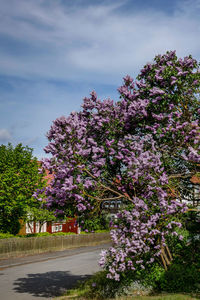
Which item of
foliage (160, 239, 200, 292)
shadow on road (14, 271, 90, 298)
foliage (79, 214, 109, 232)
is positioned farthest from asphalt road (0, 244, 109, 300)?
foliage (160, 239, 200, 292)

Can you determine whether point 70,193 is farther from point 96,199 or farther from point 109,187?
point 109,187

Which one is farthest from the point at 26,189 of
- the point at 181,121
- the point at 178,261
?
the point at 181,121

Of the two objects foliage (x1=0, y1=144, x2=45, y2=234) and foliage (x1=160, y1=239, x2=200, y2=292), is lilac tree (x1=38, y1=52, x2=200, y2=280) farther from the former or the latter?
foliage (x1=0, y1=144, x2=45, y2=234)

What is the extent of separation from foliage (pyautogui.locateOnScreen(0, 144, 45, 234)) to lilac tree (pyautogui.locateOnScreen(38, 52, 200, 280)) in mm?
18267

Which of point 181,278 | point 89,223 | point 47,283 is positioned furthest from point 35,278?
point 181,278

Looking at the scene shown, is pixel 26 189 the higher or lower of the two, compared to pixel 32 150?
lower

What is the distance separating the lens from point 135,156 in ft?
30.4

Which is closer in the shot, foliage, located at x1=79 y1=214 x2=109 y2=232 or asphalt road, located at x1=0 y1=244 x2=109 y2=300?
foliage, located at x1=79 y1=214 x2=109 y2=232

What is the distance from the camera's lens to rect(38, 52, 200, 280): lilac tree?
8.80 m

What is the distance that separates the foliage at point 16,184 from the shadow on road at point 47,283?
10514mm

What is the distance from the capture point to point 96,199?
A: 9828 mm

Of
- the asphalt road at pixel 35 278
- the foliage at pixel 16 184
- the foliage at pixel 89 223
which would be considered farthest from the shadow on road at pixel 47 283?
the foliage at pixel 16 184

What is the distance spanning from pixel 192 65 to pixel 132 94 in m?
2.04

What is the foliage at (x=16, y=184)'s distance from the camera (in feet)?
90.8
